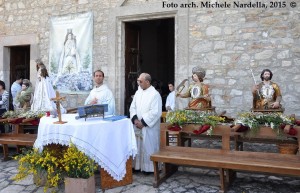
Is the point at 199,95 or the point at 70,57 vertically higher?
the point at 70,57

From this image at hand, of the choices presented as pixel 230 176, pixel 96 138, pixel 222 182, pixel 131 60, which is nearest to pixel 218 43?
pixel 131 60

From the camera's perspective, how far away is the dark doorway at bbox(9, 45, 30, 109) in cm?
1012

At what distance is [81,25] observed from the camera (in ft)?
28.1

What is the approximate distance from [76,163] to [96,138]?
1.27 feet

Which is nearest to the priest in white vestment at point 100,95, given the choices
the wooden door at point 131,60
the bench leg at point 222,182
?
the bench leg at point 222,182

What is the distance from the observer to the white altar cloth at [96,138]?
3984 millimetres

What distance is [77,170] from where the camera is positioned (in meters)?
3.93

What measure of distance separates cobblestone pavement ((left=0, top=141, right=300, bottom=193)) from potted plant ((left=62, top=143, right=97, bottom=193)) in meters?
0.48

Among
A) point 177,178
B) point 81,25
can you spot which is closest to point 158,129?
point 177,178

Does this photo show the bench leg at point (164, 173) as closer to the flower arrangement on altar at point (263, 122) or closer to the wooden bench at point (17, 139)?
the flower arrangement on altar at point (263, 122)

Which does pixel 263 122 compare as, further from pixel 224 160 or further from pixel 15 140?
pixel 15 140

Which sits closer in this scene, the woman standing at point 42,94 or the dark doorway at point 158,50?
the woman standing at point 42,94

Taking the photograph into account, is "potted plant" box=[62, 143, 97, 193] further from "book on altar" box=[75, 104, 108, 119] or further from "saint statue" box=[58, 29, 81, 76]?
"saint statue" box=[58, 29, 81, 76]

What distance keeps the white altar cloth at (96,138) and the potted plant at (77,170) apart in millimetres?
85
